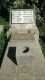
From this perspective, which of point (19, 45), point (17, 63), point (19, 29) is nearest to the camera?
point (17, 63)

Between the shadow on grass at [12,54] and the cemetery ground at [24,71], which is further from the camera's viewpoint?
the shadow on grass at [12,54]

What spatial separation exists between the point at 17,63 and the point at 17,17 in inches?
207

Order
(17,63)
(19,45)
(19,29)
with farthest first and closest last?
(19,29), (19,45), (17,63)

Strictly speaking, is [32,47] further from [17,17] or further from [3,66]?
[17,17]

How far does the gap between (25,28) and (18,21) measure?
35 centimetres

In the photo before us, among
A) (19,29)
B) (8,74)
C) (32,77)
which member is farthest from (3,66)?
(19,29)

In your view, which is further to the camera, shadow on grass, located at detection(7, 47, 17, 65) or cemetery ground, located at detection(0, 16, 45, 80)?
shadow on grass, located at detection(7, 47, 17, 65)

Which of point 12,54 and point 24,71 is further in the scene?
point 12,54

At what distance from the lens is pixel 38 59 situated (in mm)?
6695

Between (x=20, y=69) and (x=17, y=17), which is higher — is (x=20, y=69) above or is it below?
above

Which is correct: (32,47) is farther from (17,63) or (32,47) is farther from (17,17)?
(17,17)

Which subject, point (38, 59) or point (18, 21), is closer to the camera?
point (38, 59)

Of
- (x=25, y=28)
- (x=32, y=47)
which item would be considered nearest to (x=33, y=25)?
(x=25, y=28)

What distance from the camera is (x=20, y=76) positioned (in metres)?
6.42
